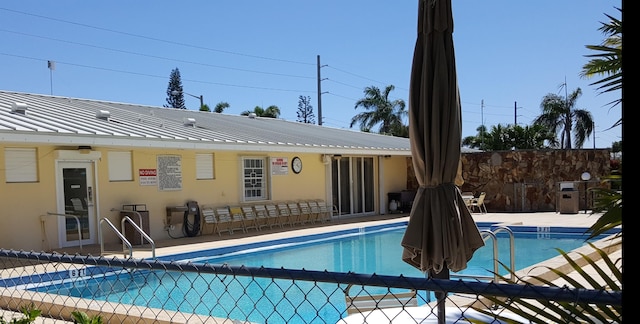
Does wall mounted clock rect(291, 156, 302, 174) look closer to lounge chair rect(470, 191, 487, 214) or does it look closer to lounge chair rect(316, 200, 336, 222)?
lounge chair rect(316, 200, 336, 222)

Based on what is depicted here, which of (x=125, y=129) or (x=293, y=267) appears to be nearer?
(x=293, y=267)

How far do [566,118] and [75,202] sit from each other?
33917mm

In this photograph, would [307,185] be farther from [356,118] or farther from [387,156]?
[356,118]

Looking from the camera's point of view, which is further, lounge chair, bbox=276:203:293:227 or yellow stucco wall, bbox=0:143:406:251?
lounge chair, bbox=276:203:293:227

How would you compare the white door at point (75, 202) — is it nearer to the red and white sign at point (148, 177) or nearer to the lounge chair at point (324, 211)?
the red and white sign at point (148, 177)

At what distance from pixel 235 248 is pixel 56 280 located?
13.0ft

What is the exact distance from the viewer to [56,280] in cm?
855

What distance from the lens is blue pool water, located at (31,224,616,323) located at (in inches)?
294

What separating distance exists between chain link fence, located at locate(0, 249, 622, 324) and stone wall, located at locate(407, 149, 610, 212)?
13.1 meters

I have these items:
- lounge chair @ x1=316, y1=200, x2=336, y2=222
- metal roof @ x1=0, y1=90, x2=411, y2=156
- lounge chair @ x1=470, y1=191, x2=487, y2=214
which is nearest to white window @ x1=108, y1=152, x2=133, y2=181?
metal roof @ x1=0, y1=90, x2=411, y2=156

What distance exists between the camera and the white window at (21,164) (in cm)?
1069

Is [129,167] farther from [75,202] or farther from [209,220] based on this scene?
[209,220]

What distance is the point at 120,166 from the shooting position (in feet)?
41.3

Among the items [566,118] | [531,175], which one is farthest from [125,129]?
[566,118]
